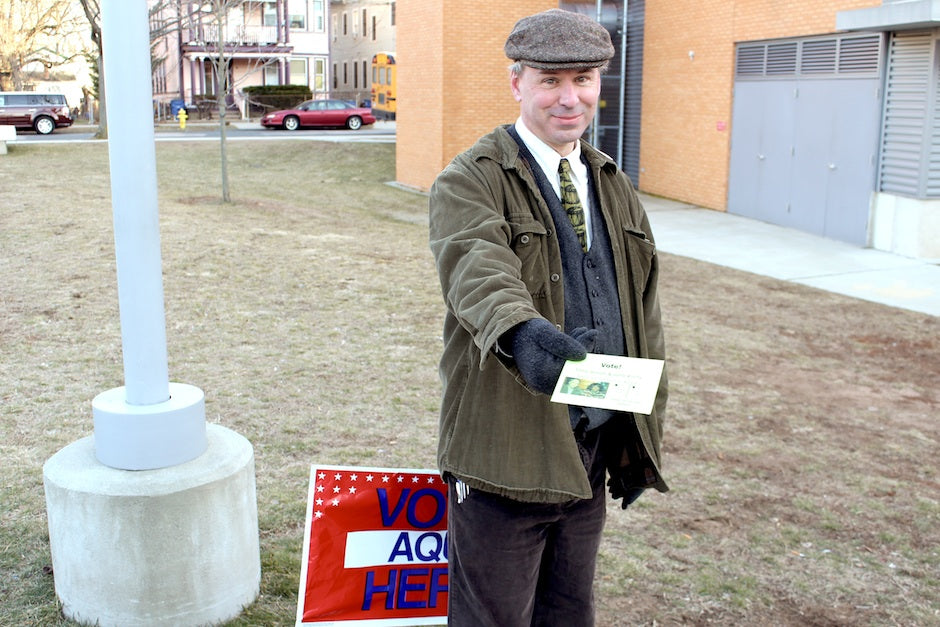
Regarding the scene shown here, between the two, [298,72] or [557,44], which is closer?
[557,44]

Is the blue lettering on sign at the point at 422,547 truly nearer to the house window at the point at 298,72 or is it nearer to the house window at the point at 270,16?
the house window at the point at 270,16

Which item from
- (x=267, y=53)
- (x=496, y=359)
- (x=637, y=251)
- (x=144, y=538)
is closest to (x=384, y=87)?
(x=267, y=53)

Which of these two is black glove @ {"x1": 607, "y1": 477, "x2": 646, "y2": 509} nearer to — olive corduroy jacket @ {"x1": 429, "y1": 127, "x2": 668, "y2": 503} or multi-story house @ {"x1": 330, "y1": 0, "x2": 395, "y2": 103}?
olive corduroy jacket @ {"x1": 429, "y1": 127, "x2": 668, "y2": 503}

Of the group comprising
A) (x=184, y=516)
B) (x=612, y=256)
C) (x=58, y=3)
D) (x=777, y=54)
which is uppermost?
(x=58, y=3)

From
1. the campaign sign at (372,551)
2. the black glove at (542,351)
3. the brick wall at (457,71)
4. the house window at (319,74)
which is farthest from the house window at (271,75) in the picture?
the black glove at (542,351)

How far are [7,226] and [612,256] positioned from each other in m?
10.3

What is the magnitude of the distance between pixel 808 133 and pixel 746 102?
1758 millimetres

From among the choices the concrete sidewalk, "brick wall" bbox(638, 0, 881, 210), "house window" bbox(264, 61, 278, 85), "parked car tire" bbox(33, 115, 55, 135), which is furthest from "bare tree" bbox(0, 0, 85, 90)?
the concrete sidewalk

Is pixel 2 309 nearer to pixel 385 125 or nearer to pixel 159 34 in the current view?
pixel 159 34

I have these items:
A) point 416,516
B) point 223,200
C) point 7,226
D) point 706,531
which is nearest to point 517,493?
point 416,516

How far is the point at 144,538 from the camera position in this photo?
10.2ft

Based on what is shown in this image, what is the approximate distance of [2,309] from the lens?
7.66 metres

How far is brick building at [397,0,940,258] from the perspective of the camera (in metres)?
12.9

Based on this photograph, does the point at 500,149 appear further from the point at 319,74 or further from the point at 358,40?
the point at 358,40
